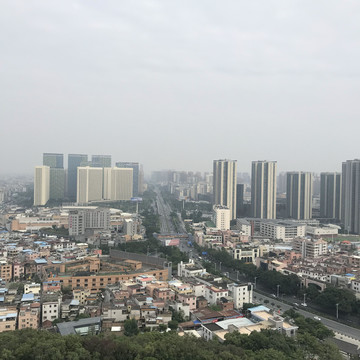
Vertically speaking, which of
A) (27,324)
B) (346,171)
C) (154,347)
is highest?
(346,171)

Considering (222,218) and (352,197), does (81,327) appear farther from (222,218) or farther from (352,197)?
(352,197)

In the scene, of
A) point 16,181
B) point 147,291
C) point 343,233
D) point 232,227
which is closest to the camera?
point 147,291

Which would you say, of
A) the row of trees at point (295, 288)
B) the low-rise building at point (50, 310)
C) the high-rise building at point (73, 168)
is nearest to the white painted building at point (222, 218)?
the row of trees at point (295, 288)

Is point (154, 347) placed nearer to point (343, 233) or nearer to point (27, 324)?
point (27, 324)

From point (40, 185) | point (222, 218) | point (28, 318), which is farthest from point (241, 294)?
point (40, 185)

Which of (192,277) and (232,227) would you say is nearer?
(192,277)

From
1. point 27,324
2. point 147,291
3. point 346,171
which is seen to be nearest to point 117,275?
point 147,291

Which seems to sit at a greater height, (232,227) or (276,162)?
(276,162)

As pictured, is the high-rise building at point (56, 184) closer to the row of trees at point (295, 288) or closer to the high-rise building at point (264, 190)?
the high-rise building at point (264, 190)
